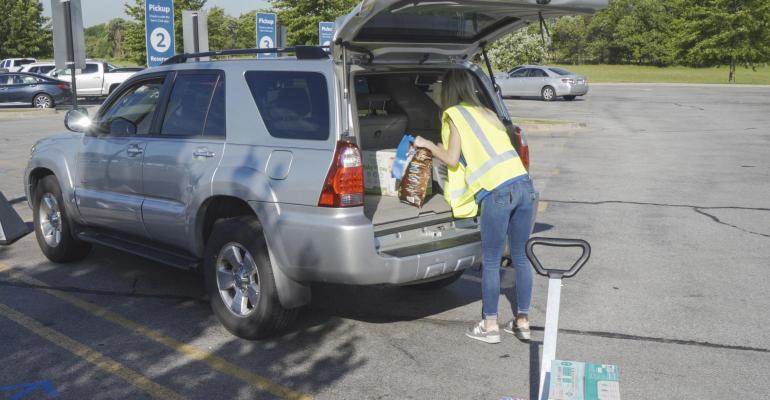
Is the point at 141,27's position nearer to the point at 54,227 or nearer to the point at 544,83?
the point at 544,83

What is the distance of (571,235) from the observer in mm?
8500

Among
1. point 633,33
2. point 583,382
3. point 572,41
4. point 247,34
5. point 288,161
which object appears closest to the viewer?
point 583,382

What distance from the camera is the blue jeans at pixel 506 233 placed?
5.05 metres

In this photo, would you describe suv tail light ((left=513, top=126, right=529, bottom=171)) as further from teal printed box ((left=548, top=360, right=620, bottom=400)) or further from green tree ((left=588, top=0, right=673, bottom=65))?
green tree ((left=588, top=0, right=673, bottom=65))

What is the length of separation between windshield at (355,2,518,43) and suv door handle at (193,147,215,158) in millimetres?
1301

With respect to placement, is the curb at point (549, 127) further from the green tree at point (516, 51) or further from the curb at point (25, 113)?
the green tree at point (516, 51)

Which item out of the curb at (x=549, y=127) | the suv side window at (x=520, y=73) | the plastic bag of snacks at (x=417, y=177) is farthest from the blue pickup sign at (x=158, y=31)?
the suv side window at (x=520, y=73)

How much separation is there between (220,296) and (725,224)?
19.9 feet

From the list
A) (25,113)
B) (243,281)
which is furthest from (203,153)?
(25,113)

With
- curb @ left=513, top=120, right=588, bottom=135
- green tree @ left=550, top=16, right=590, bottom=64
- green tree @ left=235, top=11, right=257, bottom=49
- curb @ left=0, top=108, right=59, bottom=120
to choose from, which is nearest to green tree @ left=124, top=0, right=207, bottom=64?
green tree @ left=235, top=11, right=257, bottom=49

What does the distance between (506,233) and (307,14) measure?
3311 cm

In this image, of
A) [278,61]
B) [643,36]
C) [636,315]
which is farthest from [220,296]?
[643,36]

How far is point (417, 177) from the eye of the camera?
214 inches

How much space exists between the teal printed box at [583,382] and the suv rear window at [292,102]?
7.09 feet
